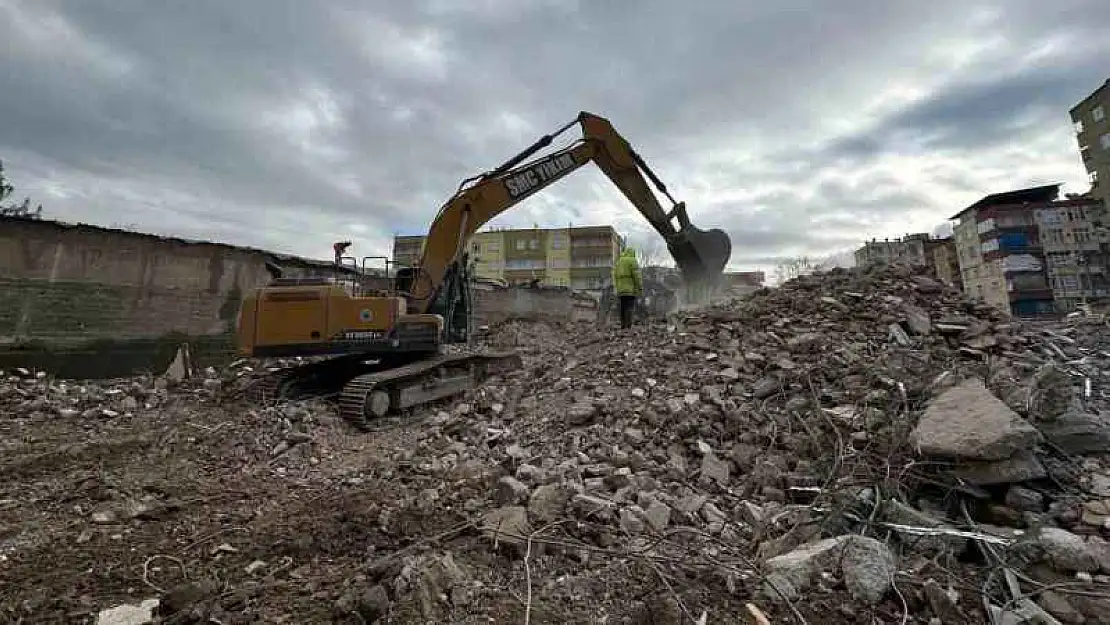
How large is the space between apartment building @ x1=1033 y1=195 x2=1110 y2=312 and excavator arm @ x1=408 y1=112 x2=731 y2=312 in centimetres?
4911

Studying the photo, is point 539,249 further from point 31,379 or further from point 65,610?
point 65,610

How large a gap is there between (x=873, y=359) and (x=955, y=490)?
232 cm

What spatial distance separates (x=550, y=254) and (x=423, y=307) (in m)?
46.1

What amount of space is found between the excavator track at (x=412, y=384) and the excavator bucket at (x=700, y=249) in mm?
3636

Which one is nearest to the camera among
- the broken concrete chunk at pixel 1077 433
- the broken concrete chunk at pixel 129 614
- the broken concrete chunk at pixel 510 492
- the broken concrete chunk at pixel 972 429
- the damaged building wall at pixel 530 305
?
the broken concrete chunk at pixel 129 614

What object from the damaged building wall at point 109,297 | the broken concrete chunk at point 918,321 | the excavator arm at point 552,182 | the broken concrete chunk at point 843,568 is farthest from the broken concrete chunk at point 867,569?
the damaged building wall at point 109,297

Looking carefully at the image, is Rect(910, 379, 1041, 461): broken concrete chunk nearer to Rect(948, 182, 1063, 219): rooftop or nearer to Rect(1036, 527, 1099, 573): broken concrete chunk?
Rect(1036, 527, 1099, 573): broken concrete chunk

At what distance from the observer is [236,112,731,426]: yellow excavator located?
647 centimetres

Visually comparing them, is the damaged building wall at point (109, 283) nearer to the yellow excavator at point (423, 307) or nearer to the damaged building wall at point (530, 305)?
the yellow excavator at point (423, 307)

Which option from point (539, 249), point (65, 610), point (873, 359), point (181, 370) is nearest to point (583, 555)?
point (65, 610)

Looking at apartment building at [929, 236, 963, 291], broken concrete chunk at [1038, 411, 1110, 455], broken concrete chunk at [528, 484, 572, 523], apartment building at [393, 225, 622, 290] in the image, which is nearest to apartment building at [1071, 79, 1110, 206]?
apartment building at [929, 236, 963, 291]

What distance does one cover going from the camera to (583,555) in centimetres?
279

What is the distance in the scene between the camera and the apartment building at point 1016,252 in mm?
42188

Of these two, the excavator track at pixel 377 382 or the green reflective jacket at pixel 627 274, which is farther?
the green reflective jacket at pixel 627 274
